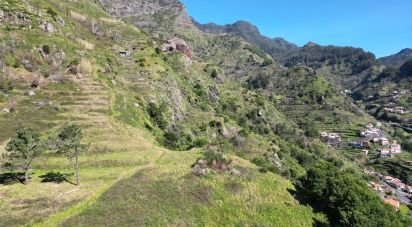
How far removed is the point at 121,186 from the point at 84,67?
2254 inches

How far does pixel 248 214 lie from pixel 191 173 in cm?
1020

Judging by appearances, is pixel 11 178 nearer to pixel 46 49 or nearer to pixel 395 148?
pixel 46 49

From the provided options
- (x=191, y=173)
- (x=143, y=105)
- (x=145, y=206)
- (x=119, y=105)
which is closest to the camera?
(x=145, y=206)

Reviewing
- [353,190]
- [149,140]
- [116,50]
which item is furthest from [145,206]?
[116,50]

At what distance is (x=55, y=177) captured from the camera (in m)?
46.7

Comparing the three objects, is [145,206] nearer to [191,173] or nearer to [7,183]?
[191,173]

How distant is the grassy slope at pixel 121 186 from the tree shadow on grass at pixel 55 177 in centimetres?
89

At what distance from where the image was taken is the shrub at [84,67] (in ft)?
294

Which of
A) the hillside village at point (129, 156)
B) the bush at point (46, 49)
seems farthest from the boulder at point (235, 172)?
the bush at point (46, 49)

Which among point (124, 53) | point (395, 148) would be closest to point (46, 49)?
point (124, 53)

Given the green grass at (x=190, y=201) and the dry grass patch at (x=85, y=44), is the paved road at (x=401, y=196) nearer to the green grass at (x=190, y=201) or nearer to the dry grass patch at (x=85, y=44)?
the green grass at (x=190, y=201)

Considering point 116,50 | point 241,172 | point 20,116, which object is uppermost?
point 116,50

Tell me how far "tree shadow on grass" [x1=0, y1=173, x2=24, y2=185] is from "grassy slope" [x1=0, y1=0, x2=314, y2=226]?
41.2 inches

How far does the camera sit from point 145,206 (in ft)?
131
